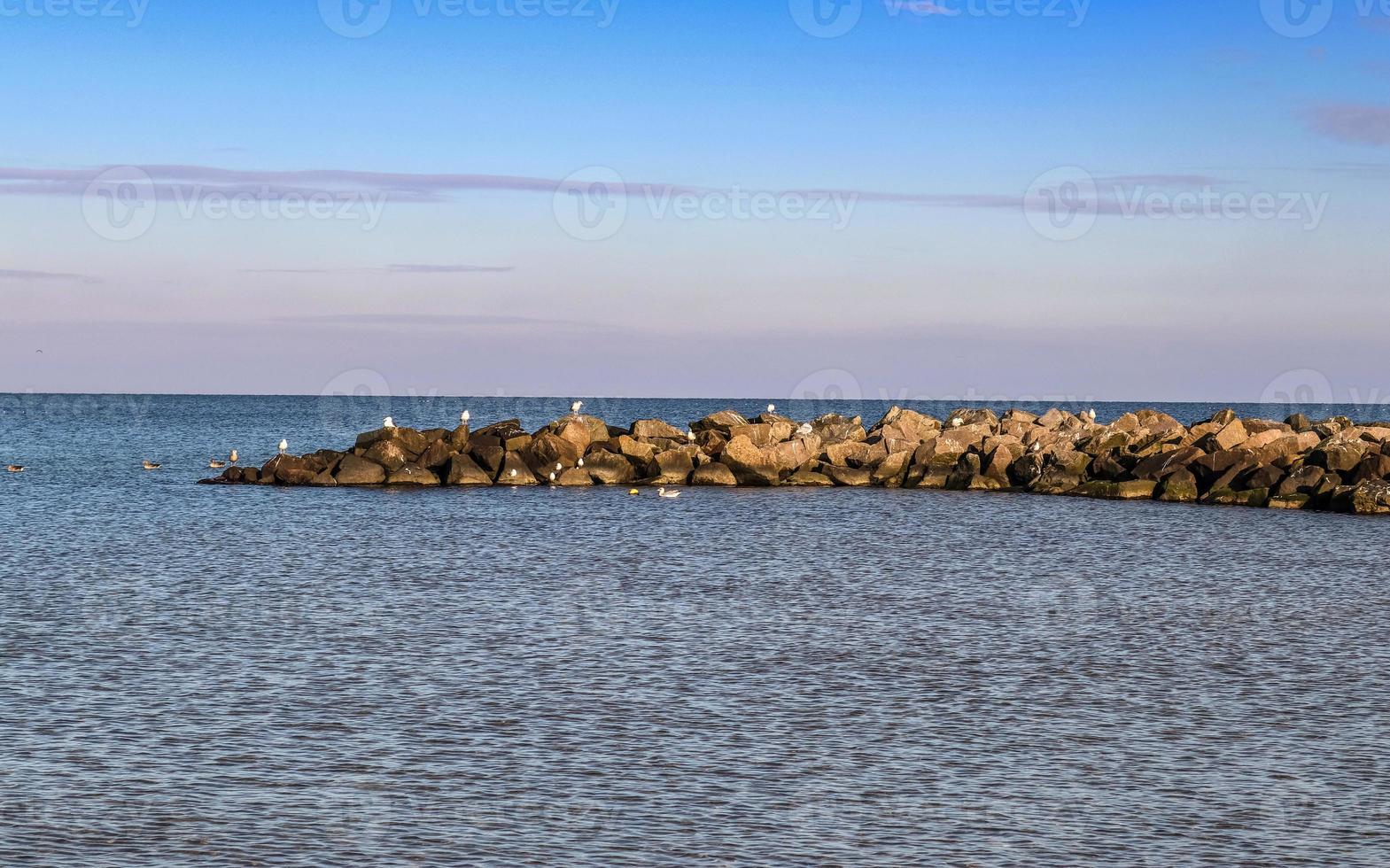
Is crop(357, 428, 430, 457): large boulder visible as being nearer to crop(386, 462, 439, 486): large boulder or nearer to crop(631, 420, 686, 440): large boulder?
crop(386, 462, 439, 486): large boulder

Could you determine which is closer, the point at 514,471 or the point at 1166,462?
the point at 1166,462

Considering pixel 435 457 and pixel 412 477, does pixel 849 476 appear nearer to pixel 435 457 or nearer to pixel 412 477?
pixel 435 457

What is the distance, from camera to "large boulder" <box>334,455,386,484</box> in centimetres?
6178

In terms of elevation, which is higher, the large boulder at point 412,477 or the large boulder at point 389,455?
the large boulder at point 389,455

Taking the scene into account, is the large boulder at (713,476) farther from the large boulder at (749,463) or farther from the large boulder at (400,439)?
the large boulder at (400,439)

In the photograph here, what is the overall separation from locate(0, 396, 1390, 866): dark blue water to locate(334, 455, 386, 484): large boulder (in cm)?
2012

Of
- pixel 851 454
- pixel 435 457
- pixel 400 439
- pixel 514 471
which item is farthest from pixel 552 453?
pixel 851 454

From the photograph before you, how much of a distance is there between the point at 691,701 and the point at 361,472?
44.3 m

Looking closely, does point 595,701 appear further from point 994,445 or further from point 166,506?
point 994,445

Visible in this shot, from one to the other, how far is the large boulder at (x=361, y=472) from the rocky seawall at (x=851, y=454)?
51mm

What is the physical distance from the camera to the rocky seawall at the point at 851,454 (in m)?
56.7

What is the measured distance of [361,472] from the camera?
61812 mm


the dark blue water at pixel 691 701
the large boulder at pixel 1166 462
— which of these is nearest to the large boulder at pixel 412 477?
the dark blue water at pixel 691 701

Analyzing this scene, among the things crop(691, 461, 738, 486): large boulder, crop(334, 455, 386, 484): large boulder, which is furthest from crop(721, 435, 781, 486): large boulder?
crop(334, 455, 386, 484): large boulder
